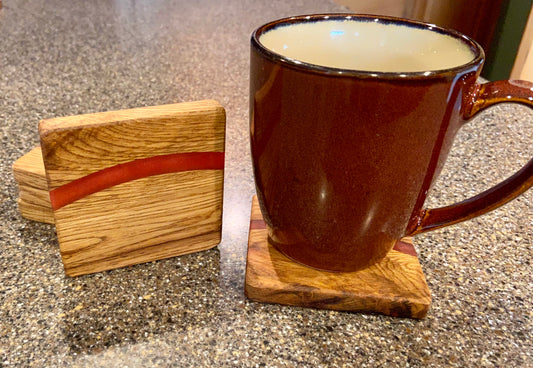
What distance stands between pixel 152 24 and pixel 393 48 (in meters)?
0.73

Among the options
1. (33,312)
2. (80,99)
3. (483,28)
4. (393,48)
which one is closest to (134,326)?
(33,312)

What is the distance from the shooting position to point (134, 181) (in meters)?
0.37

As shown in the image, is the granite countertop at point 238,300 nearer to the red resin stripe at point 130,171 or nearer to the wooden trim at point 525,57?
the red resin stripe at point 130,171

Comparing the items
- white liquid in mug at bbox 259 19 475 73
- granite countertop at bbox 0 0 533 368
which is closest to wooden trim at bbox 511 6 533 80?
granite countertop at bbox 0 0 533 368

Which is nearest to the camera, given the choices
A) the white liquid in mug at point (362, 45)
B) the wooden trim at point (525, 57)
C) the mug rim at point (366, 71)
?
the mug rim at point (366, 71)

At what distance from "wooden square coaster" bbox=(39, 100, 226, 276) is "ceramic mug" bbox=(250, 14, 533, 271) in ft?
0.15

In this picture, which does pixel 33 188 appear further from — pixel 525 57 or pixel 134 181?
pixel 525 57

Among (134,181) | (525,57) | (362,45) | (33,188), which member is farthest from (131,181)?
(525,57)

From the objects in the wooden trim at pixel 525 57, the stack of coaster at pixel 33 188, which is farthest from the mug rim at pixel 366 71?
the wooden trim at pixel 525 57

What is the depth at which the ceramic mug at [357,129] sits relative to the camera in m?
0.30

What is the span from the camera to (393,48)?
413mm

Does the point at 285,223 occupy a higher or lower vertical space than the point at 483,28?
higher

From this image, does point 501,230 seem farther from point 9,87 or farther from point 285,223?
point 9,87

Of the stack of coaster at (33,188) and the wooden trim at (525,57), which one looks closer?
the stack of coaster at (33,188)
